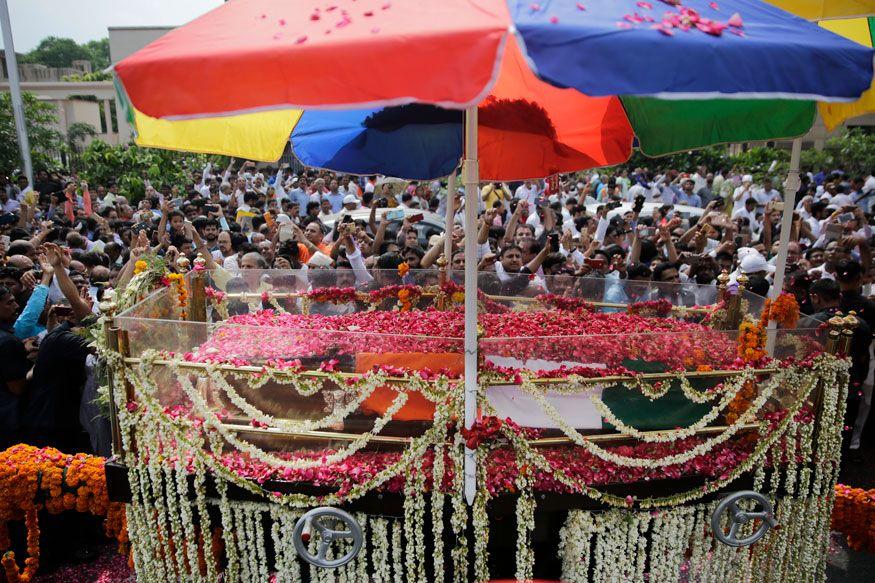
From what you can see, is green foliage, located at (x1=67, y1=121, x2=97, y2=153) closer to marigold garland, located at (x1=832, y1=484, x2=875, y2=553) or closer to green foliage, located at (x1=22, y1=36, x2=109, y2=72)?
marigold garland, located at (x1=832, y1=484, x2=875, y2=553)

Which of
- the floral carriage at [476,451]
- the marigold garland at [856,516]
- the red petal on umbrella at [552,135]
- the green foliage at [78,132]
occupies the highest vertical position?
the green foliage at [78,132]

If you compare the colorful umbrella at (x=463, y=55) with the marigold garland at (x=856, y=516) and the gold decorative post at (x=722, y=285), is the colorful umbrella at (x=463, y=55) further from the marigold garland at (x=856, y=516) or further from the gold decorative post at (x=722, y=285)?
the marigold garland at (x=856, y=516)

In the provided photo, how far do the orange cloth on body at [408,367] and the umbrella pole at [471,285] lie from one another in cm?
24

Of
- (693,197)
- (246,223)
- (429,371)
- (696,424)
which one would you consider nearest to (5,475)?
(429,371)

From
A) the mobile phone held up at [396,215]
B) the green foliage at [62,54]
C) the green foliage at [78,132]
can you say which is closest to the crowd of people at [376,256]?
the mobile phone held up at [396,215]

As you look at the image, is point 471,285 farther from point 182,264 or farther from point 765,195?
point 765,195

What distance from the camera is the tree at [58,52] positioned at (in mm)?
84688

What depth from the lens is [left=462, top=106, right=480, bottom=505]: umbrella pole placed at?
3.15 m

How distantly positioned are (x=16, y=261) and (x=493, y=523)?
6203 millimetres

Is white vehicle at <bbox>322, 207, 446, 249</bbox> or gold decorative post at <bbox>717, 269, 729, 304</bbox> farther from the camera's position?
white vehicle at <bbox>322, 207, 446, 249</bbox>

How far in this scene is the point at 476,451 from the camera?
338cm

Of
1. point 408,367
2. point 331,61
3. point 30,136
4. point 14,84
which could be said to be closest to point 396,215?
point 408,367

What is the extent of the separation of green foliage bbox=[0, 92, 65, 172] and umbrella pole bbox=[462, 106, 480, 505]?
66.7ft

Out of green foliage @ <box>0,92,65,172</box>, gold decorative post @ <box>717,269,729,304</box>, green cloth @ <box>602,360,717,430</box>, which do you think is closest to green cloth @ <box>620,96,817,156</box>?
gold decorative post @ <box>717,269,729,304</box>
